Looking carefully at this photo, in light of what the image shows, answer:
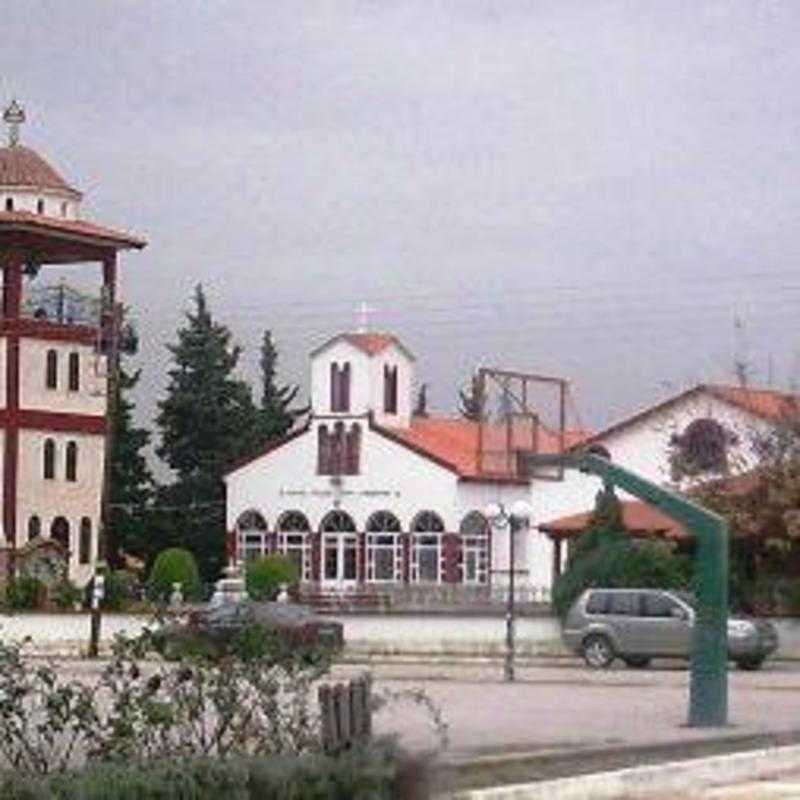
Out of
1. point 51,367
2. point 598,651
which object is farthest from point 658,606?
point 51,367

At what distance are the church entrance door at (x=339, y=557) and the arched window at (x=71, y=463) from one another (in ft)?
34.7

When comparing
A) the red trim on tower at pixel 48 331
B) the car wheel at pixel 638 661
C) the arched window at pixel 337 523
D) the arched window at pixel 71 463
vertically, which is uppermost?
the red trim on tower at pixel 48 331

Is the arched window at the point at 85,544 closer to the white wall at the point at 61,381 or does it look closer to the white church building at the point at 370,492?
the white wall at the point at 61,381

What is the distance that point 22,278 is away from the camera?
7669cm

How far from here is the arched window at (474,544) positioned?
8400 centimetres

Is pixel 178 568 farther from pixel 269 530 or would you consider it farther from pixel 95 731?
pixel 95 731

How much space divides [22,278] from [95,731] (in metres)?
62.2

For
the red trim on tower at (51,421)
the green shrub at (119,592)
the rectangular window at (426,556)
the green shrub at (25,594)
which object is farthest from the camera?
the rectangular window at (426,556)

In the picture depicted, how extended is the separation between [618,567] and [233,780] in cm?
3982

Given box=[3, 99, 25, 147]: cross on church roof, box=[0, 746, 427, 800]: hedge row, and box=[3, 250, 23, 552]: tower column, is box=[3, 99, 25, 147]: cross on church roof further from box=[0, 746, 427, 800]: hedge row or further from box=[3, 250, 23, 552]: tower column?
box=[0, 746, 427, 800]: hedge row

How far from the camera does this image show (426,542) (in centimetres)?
8531

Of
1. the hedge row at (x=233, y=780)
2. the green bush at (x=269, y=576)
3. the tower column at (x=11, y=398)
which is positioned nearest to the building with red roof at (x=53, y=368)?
the tower column at (x=11, y=398)

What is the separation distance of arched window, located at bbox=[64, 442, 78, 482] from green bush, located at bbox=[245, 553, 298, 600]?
748 cm

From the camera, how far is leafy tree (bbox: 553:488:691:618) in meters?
54.1
